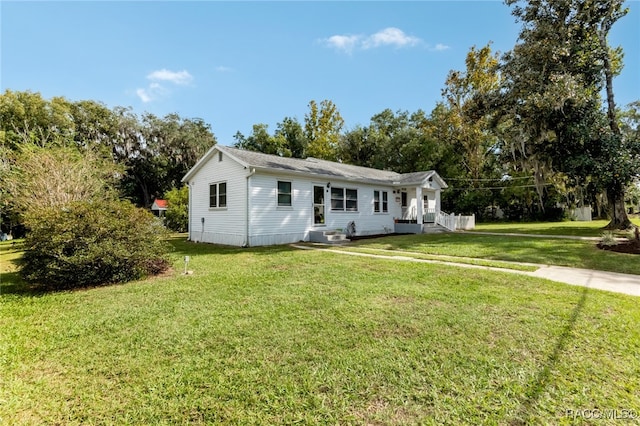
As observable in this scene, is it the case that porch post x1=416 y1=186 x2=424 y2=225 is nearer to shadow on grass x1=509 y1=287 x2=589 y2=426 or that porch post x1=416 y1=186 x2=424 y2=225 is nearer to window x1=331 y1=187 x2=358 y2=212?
window x1=331 y1=187 x2=358 y2=212

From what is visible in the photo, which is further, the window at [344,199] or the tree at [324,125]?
the tree at [324,125]

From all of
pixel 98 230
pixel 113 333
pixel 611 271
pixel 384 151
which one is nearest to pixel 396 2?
pixel 611 271

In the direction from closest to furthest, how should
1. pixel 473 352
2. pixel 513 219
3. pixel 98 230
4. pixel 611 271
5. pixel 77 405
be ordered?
pixel 77 405 → pixel 473 352 → pixel 98 230 → pixel 611 271 → pixel 513 219

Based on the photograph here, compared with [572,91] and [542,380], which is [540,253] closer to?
[542,380]

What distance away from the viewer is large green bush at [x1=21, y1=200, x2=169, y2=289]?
5832 mm

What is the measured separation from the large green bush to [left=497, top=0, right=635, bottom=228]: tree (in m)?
16.4

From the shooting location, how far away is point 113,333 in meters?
3.82

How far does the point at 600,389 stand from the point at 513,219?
33.7 metres

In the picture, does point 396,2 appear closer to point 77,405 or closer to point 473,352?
point 473,352

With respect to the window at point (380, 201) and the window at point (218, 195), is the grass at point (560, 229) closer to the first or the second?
the window at point (380, 201)

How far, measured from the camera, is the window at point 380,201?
672 inches

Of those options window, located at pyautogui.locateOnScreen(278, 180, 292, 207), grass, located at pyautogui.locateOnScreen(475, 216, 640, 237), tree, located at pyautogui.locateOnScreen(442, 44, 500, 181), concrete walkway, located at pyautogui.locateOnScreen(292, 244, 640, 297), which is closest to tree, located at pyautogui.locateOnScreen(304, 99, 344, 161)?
tree, located at pyautogui.locateOnScreen(442, 44, 500, 181)

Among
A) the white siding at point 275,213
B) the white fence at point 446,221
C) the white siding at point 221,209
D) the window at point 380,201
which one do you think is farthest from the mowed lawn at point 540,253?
the white fence at point 446,221

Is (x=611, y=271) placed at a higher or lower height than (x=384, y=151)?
lower
